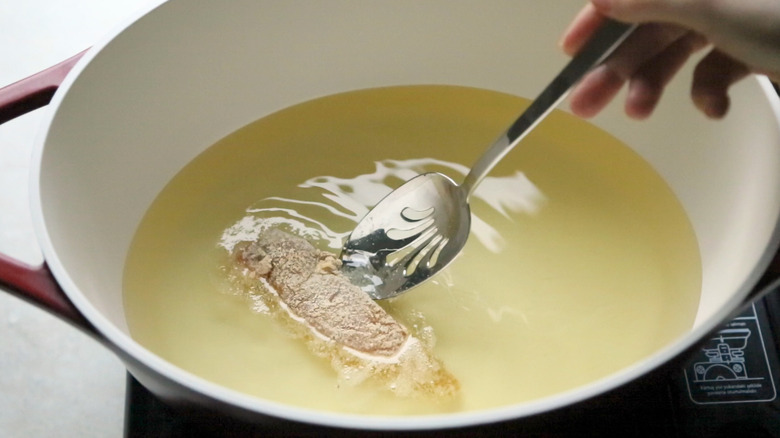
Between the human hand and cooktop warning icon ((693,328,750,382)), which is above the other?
the human hand

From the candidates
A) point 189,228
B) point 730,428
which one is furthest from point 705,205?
point 189,228

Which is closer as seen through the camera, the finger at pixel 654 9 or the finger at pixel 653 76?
the finger at pixel 654 9

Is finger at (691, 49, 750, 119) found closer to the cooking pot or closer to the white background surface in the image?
the cooking pot

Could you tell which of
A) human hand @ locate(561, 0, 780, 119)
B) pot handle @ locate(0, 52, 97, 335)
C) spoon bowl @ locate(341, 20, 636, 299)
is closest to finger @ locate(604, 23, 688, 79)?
human hand @ locate(561, 0, 780, 119)

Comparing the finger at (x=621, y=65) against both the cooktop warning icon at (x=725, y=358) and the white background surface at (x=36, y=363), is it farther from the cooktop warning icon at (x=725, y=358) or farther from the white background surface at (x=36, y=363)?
the white background surface at (x=36, y=363)

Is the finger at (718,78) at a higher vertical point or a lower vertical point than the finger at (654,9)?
lower

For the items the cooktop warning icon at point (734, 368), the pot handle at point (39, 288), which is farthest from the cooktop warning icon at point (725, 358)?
the pot handle at point (39, 288)

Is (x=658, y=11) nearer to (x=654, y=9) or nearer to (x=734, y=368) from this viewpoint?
(x=654, y=9)
